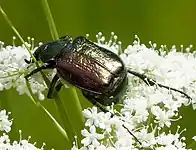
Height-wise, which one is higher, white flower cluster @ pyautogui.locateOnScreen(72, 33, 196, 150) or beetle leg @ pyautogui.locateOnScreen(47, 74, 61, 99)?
beetle leg @ pyautogui.locateOnScreen(47, 74, 61, 99)

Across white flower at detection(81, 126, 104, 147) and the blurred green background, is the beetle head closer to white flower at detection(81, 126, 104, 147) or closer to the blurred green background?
white flower at detection(81, 126, 104, 147)

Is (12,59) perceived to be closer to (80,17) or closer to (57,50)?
(57,50)

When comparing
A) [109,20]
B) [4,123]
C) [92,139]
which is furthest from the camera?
Result: [109,20]

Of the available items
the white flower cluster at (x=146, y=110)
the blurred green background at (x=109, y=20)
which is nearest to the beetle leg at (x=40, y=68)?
the white flower cluster at (x=146, y=110)

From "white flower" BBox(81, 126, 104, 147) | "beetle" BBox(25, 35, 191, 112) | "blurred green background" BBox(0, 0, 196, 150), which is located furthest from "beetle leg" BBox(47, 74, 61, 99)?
"blurred green background" BBox(0, 0, 196, 150)

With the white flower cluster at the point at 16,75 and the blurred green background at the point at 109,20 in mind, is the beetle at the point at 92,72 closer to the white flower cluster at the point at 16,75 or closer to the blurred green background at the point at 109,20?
the white flower cluster at the point at 16,75

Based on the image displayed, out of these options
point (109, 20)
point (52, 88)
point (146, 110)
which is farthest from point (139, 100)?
point (109, 20)

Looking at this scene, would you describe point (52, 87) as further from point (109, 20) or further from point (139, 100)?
point (109, 20)
